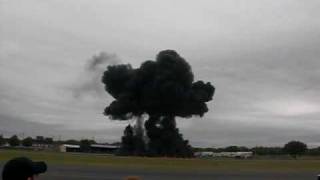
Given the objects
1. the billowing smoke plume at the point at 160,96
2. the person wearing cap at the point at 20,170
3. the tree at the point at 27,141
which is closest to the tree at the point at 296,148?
the billowing smoke plume at the point at 160,96

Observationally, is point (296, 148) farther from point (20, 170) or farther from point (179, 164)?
point (20, 170)

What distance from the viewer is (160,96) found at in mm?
100125

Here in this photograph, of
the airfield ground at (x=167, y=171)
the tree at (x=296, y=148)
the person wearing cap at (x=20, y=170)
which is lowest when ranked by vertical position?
the person wearing cap at (x=20, y=170)

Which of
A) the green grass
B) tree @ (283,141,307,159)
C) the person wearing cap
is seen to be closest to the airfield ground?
the green grass

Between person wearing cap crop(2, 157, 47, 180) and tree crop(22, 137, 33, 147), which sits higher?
tree crop(22, 137, 33, 147)

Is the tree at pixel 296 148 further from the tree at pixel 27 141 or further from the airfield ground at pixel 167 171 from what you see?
the airfield ground at pixel 167 171

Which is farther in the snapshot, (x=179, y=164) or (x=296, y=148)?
(x=296, y=148)

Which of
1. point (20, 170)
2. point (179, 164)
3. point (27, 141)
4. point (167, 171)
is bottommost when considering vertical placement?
point (20, 170)

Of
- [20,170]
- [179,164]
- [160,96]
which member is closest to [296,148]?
[160,96]

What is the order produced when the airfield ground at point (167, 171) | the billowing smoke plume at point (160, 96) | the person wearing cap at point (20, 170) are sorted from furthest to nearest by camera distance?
the billowing smoke plume at point (160, 96), the airfield ground at point (167, 171), the person wearing cap at point (20, 170)

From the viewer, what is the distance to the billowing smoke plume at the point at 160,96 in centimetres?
9981

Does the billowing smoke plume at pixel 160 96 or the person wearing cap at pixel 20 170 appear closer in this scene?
the person wearing cap at pixel 20 170

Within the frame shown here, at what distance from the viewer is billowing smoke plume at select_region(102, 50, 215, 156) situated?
99.8 meters

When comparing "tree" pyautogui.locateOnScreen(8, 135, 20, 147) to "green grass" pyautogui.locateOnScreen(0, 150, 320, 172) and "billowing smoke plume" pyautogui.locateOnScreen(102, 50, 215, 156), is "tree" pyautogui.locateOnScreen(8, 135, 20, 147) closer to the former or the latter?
"billowing smoke plume" pyautogui.locateOnScreen(102, 50, 215, 156)
